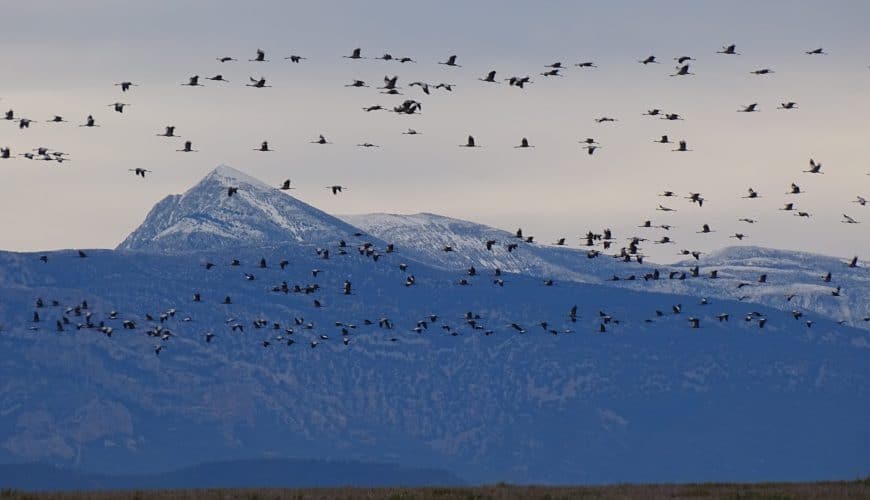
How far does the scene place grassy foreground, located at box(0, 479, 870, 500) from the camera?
76.2m

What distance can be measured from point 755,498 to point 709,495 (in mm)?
2897

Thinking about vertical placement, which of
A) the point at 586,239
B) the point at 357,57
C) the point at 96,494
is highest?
the point at 357,57

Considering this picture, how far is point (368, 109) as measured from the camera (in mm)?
97125

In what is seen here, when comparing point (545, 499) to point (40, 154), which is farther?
point (40, 154)

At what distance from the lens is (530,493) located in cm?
7906

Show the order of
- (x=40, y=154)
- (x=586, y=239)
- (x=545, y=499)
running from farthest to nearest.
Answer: (x=586, y=239) < (x=40, y=154) < (x=545, y=499)

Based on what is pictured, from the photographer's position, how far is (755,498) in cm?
7519

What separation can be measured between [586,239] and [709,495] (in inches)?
1384

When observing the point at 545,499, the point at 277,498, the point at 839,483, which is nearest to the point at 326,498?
the point at 277,498

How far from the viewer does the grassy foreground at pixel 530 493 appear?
76.2 metres

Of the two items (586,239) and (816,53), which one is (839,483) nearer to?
(816,53)

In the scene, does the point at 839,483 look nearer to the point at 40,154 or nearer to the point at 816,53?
the point at 816,53

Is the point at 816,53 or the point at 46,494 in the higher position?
the point at 816,53

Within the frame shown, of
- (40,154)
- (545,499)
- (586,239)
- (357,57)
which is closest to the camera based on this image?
(545,499)
